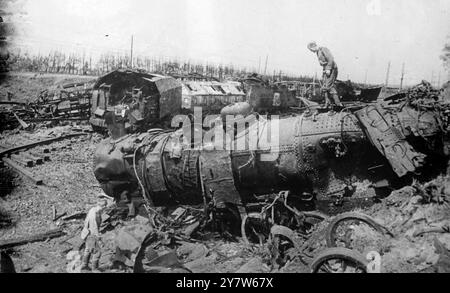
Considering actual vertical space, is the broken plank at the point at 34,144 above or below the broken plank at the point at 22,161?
above

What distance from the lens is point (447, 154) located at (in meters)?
5.56

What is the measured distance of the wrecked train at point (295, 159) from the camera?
568 centimetres

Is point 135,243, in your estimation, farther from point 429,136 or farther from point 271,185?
point 429,136

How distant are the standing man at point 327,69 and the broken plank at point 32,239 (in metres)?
7.28

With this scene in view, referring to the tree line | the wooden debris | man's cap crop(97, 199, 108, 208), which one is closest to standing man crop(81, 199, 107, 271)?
→ man's cap crop(97, 199, 108, 208)

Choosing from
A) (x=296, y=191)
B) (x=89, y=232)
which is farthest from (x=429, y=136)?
(x=89, y=232)

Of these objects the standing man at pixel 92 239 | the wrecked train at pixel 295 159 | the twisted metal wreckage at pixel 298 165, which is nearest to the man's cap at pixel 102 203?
the wrecked train at pixel 295 159

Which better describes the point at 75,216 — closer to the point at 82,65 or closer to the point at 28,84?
the point at 28,84

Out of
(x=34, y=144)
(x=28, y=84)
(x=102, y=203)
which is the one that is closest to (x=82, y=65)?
(x=28, y=84)

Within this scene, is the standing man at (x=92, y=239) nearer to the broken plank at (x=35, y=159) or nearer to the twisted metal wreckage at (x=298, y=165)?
the twisted metal wreckage at (x=298, y=165)

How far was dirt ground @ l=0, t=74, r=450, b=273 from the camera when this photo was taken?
4.62 m

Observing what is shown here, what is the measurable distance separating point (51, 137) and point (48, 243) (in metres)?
9.00

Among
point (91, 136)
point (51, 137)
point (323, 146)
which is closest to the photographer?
point (323, 146)
